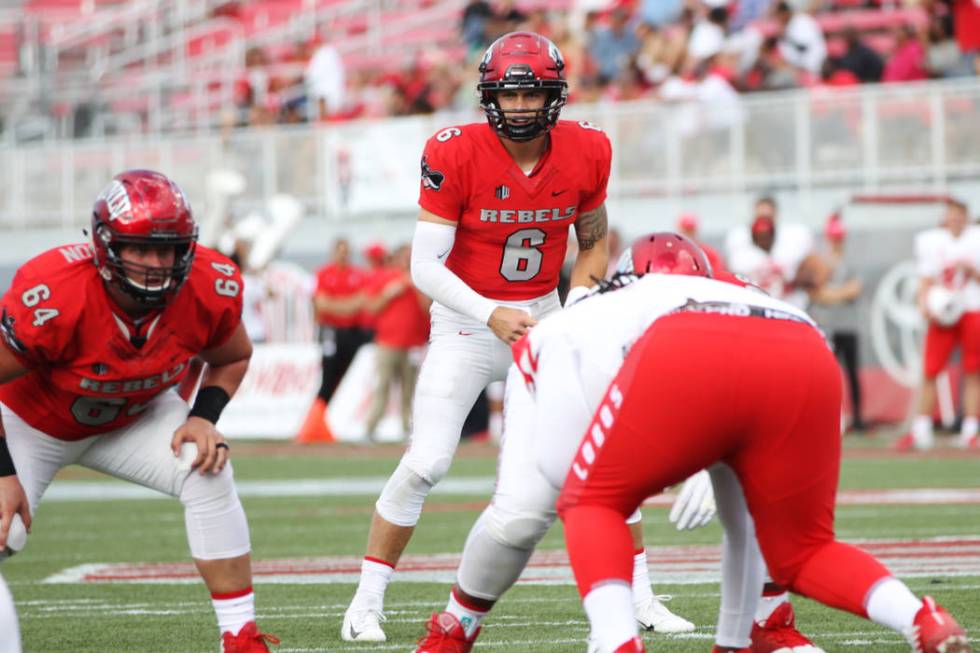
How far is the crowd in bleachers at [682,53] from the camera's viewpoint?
52.1ft

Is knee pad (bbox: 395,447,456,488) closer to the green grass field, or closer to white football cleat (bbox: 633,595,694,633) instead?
the green grass field

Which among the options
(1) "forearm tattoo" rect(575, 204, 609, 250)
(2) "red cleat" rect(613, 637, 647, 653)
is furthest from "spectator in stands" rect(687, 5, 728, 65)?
(2) "red cleat" rect(613, 637, 647, 653)

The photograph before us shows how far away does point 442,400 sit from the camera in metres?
5.61

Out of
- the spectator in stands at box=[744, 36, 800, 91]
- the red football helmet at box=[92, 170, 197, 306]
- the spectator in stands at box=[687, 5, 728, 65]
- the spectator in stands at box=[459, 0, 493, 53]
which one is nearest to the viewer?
the red football helmet at box=[92, 170, 197, 306]

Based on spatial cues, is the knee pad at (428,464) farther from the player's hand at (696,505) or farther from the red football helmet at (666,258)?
the red football helmet at (666,258)

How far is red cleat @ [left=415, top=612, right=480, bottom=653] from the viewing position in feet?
14.8

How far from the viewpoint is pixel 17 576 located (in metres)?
7.34

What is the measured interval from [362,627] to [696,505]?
4.33 feet

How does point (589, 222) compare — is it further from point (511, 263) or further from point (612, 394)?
point (612, 394)

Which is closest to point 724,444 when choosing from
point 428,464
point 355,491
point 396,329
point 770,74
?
point 428,464

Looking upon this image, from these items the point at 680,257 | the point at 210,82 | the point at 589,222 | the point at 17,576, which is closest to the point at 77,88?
the point at 210,82

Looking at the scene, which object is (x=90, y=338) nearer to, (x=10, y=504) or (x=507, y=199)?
(x=10, y=504)

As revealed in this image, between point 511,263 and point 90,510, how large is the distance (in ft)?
18.6

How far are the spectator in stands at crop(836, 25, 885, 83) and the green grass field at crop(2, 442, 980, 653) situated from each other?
14.4 ft
